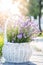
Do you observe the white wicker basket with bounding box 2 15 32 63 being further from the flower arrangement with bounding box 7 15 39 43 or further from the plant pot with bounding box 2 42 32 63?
the flower arrangement with bounding box 7 15 39 43

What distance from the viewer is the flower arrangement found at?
4266mm

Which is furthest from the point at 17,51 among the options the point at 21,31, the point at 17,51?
the point at 21,31

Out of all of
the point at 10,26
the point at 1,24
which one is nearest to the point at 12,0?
the point at 1,24

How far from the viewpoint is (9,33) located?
4.35 m

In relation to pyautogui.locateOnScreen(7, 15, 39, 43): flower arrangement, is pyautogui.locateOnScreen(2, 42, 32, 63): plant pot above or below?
below

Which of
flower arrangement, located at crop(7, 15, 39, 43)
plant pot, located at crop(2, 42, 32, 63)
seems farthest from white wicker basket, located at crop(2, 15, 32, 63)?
flower arrangement, located at crop(7, 15, 39, 43)

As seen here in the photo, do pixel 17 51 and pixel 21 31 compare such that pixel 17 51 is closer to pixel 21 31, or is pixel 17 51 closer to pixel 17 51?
pixel 17 51

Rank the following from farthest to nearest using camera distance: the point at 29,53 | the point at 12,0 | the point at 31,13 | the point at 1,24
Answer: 1. the point at 31,13
2. the point at 12,0
3. the point at 1,24
4. the point at 29,53

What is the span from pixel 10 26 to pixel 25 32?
0.30 m

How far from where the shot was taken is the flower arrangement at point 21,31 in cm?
427

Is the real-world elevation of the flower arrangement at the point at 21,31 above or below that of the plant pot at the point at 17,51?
above

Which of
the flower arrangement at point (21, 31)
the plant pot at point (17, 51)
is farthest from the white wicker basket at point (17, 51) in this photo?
the flower arrangement at point (21, 31)

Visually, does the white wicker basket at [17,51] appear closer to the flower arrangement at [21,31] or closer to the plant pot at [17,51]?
the plant pot at [17,51]

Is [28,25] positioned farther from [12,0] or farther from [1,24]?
[12,0]
